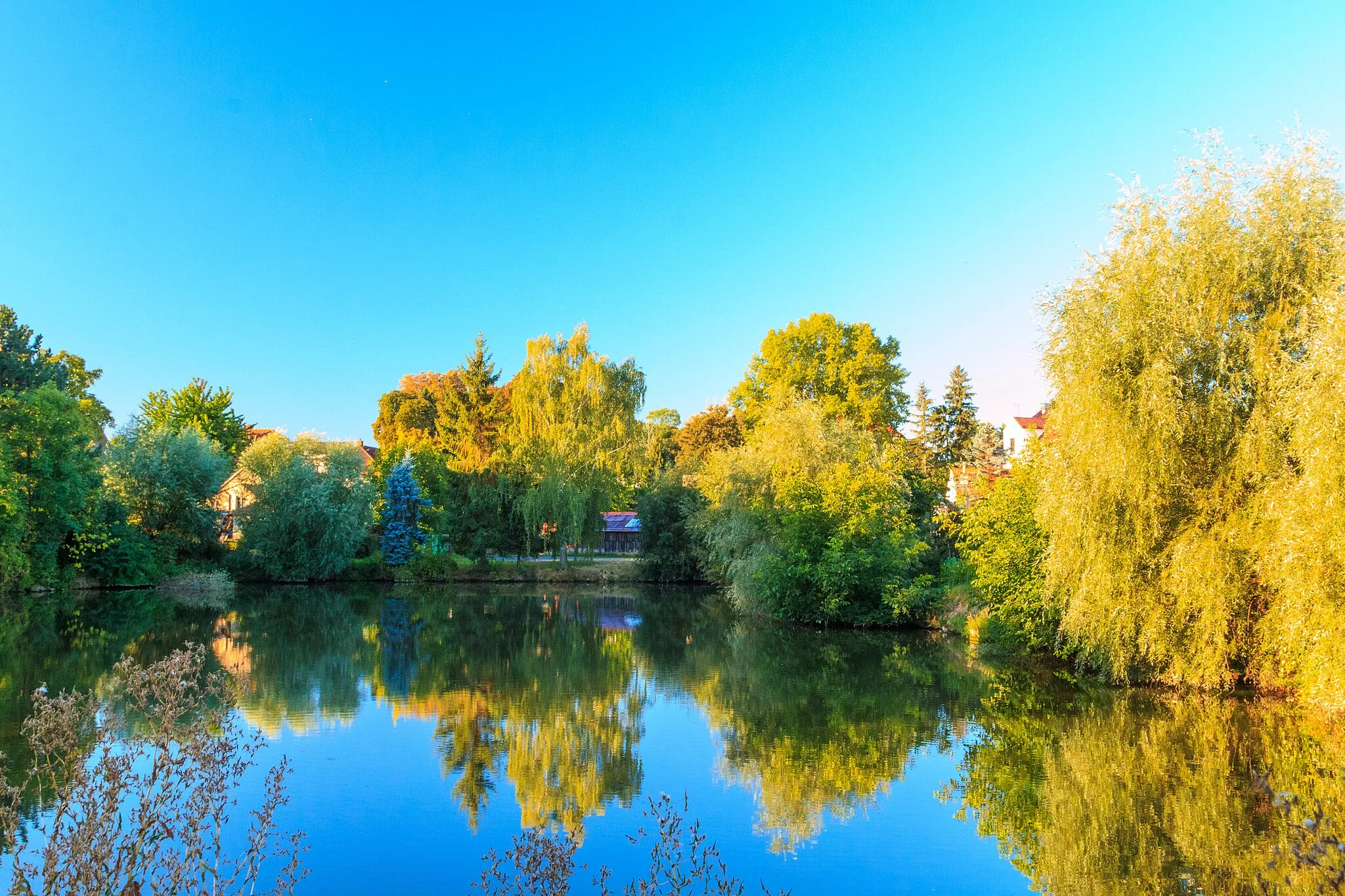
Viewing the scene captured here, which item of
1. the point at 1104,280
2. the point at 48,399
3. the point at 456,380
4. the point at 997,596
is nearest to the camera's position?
the point at 1104,280

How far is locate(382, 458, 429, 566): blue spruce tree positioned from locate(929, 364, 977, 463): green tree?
87.9 ft

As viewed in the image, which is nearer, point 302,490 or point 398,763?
point 398,763

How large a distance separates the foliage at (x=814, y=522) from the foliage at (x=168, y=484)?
2251 cm

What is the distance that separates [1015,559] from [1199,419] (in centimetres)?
604

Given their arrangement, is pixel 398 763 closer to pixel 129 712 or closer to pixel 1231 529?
pixel 129 712

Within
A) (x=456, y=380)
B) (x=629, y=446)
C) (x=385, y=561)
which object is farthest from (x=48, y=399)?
(x=456, y=380)

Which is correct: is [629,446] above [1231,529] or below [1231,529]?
above

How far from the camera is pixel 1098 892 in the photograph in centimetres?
703

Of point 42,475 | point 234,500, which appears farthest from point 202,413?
point 42,475

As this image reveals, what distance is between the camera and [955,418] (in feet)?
151

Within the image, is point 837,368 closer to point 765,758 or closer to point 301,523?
point 301,523

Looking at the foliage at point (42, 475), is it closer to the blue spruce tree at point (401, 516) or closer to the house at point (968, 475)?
the blue spruce tree at point (401, 516)

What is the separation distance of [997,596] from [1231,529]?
6999 millimetres

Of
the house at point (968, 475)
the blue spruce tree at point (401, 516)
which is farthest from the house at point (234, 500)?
the house at point (968, 475)
